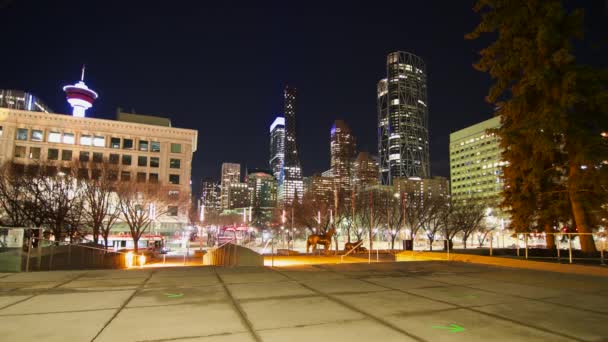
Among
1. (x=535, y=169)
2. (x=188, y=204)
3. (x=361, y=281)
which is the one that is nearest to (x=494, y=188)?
(x=188, y=204)

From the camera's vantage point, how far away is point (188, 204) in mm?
54188

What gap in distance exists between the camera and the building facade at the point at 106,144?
75750 millimetres

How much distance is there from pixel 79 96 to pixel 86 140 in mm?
15192

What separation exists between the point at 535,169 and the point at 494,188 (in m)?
175

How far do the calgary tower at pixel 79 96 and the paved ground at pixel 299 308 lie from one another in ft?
301

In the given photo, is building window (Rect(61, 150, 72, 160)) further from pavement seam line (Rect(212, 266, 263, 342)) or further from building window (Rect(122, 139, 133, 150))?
pavement seam line (Rect(212, 266, 263, 342))

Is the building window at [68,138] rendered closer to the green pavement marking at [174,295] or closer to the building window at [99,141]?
the building window at [99,141]

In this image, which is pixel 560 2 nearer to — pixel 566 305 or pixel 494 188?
pixel 566 305

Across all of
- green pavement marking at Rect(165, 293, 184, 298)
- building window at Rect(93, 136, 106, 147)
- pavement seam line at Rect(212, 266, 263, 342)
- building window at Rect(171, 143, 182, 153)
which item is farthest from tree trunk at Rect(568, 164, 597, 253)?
building window at Rect(93, 136, 106, 147)

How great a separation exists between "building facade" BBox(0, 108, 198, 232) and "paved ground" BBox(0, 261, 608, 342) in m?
66.9

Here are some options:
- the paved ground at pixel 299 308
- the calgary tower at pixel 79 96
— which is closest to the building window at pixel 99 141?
the calgary tower at pixel 79 96

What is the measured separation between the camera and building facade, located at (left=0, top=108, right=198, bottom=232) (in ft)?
249

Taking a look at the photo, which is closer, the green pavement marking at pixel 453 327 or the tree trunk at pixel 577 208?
the green pavement marking at pixel 453 327

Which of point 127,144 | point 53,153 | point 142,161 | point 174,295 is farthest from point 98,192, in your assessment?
point 53,153
